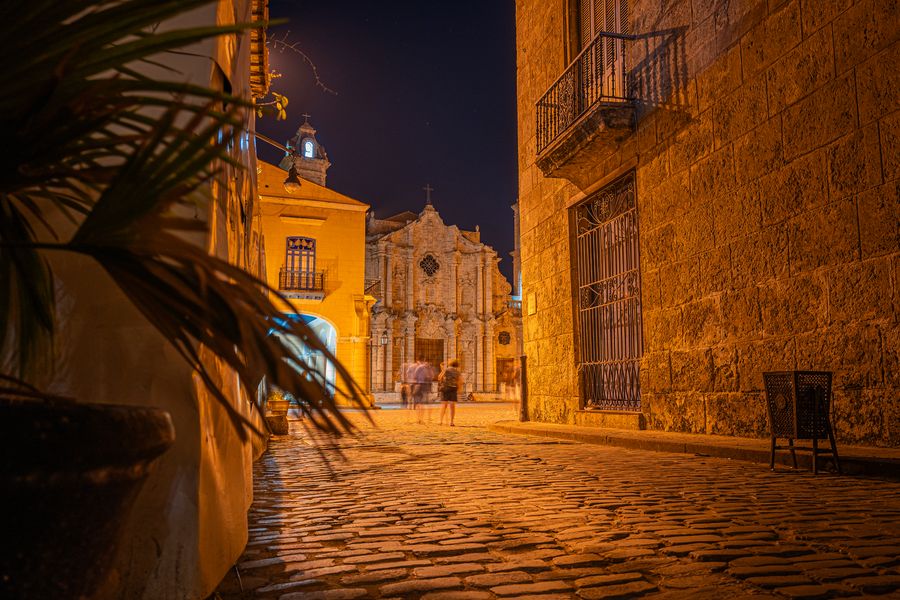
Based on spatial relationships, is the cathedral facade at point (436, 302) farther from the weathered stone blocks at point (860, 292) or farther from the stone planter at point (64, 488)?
the stone planter at point (64, 488)

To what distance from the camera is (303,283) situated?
2636cm

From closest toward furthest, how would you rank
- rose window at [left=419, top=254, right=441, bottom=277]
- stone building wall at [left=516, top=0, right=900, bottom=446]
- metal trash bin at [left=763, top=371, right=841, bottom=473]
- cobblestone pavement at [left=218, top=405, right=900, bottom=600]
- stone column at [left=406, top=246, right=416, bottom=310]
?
cobblestone pavement at [left=218, top=405, right=900, bottom=600] → metal trash bin at [left=763, top=371, right=841, bottom=473] → stone building wall at [left=516, top=0, right=900, bottom=446] → stone column at [left=406, top=246, right=416, bottom=310] → rose window at [left=419, top=254, right=441, bottom=277]

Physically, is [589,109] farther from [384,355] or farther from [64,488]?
[384,355]

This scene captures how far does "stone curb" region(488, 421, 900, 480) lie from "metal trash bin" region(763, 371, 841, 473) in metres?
0.16

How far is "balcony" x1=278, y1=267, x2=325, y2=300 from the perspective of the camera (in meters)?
25.8

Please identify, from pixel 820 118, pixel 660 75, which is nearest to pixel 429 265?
pixel 660 75

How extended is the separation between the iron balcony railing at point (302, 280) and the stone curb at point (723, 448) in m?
17.0

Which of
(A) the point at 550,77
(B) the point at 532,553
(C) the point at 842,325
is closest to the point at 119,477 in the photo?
(B) the point at 532,553

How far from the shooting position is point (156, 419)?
45.3 inches

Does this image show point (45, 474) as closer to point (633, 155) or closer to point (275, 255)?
point (633, 155)

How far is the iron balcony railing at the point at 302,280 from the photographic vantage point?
25812 mm

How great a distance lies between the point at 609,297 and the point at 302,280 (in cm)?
1750

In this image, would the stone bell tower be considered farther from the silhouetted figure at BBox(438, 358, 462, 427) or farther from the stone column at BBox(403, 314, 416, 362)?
the silhouetted figure at BBox(438, 358, 462, 427)

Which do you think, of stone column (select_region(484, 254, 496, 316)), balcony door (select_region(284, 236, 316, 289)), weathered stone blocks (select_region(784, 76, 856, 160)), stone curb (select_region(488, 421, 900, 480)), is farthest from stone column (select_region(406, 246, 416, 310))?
weathered stone blocks (select_region(784, 76, 856, 160))
